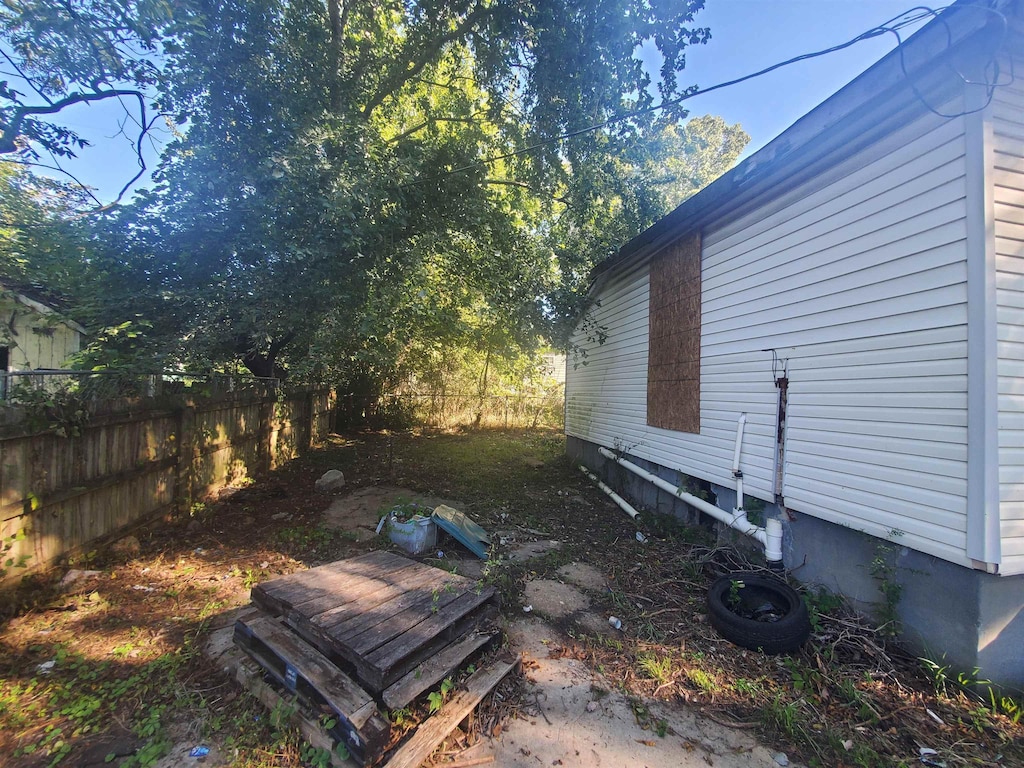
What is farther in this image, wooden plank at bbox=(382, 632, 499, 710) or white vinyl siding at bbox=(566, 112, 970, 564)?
white vinyl siding at bbox=(566, 112, 970, 564)

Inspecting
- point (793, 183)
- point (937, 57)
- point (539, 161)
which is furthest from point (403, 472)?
point (937, 57)

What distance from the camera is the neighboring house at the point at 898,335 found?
7.75 feet

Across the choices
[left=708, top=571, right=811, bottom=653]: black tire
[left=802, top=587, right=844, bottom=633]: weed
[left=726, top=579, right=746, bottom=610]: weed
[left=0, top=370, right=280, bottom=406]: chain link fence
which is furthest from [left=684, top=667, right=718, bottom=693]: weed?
[left=0, top=370, right=280, bottom=406]: chain link fence

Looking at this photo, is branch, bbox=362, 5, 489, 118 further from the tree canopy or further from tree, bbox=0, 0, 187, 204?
tree, bbox=0, 0, 187, 204

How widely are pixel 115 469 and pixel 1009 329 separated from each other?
6501 mm

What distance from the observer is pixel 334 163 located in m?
4.53

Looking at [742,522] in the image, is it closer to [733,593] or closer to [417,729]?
[733,593]

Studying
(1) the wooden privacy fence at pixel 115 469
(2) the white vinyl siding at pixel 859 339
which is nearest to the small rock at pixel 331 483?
(1) the wooden privacy fence at pixel 115 469

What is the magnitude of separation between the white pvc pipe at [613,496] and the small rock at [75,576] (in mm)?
5432

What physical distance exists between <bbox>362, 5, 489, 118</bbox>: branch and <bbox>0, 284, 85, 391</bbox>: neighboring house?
6.58 m

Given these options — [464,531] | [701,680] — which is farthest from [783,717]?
[464,531]

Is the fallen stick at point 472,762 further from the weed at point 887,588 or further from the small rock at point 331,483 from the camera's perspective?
the small rock at point 331,483

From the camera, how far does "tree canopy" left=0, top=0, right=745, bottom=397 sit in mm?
4336

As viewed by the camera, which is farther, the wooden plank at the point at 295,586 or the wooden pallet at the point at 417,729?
the wooden plank at the point at 295,586
